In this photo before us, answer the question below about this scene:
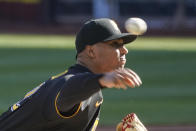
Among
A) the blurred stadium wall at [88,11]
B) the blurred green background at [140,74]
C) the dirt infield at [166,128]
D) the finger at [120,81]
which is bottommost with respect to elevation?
the blurred stadium wall at [88,11]

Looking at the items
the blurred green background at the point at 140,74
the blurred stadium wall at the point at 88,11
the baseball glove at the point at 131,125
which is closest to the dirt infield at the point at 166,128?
the blurred green background at the point at 140,74

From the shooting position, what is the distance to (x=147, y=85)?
11664 mm

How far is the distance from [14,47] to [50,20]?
44.7 ft

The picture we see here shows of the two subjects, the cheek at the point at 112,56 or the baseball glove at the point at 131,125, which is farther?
the baseball glove at the point at 131,125

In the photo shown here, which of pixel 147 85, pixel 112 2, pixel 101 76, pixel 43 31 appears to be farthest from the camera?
pixel 112 2

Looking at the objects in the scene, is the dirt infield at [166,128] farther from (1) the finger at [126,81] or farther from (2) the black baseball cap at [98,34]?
(1) the finger at [126,81]

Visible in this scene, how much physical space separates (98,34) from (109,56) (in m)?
0.18

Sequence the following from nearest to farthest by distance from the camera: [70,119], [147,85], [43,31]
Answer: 1. [70,119]
2. [147,85]
3. [43,31]

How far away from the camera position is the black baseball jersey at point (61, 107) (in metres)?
3.36

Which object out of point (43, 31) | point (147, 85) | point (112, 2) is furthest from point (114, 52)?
point (112, 2)

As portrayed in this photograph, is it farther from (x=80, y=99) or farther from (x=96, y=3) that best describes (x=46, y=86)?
(x=96, y=3)

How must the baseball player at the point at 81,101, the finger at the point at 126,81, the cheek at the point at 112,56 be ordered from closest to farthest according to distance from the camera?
the finger at the point at 126,81 < the baseball player at the point at 81,101 < the cheek at the point at 112,56

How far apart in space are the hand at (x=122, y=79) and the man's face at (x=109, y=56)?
0.57 m

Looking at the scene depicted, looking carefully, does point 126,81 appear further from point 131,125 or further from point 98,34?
point 131,125
